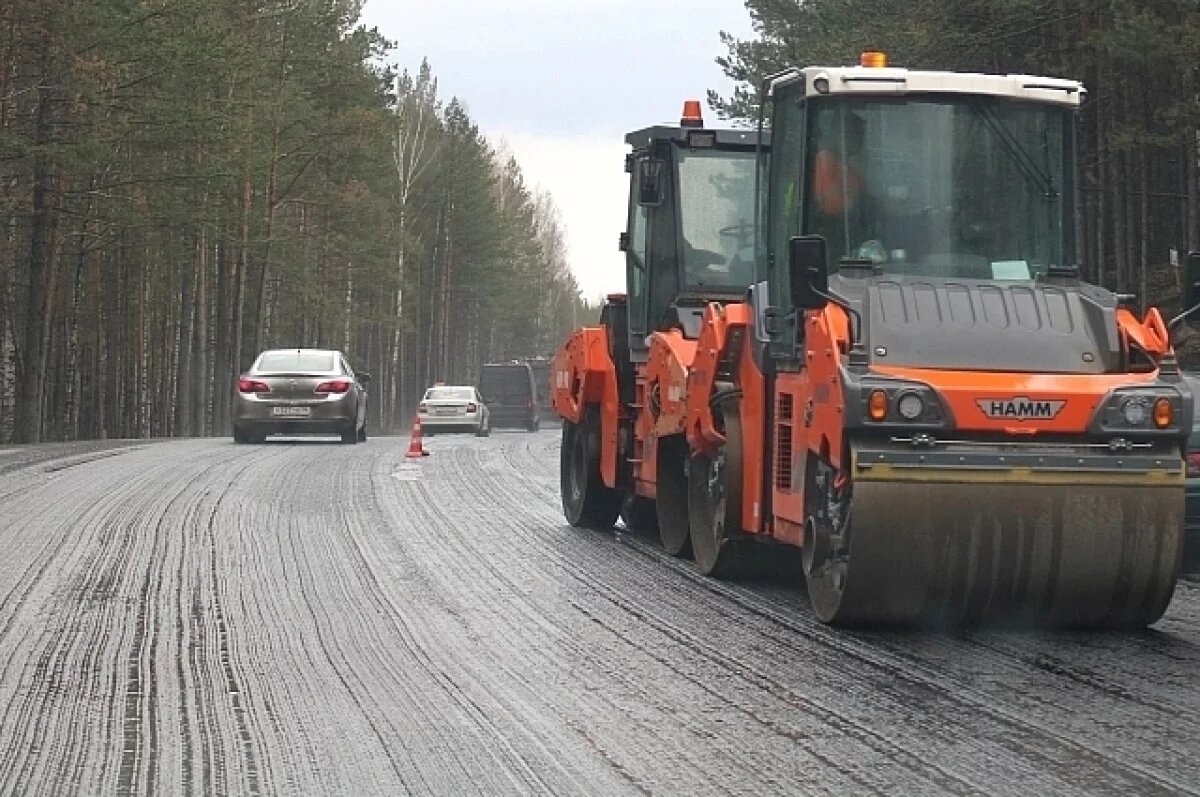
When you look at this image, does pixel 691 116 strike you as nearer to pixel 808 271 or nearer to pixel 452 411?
pixel 808 271

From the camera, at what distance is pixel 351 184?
221 ft

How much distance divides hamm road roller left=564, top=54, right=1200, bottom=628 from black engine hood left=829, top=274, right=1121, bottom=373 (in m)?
0.01

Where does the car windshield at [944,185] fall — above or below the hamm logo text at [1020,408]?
above

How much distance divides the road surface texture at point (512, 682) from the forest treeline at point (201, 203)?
2486cm

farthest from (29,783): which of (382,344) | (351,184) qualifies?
(382,344)

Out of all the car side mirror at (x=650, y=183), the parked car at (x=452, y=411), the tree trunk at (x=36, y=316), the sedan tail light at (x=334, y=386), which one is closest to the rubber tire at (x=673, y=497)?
the car side mirror at (x=650, y=183)

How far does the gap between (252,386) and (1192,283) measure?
2149 centimetres

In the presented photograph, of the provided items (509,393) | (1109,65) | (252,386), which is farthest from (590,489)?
(509,393)

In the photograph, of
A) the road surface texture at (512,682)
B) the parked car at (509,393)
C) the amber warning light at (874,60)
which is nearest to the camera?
the road surface texture at (512,682)

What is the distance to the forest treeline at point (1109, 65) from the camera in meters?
30.0

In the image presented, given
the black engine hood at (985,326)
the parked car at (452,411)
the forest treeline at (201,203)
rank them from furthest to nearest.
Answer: the parked car at (452,411) < the forest treeline at (201,203) < the black engine hood at (985,326)

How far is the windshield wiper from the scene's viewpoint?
10508 mm

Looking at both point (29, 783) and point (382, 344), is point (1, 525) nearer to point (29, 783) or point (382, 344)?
point (29, 783)

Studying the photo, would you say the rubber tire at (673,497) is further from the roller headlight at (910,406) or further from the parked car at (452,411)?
the parked car at (452,411)
